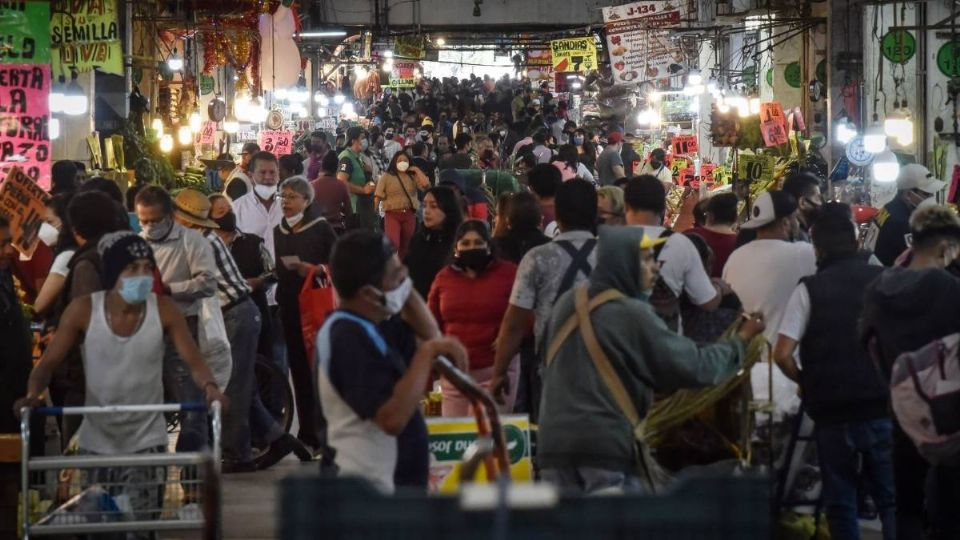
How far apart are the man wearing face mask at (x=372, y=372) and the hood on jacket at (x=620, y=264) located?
770 millimetres

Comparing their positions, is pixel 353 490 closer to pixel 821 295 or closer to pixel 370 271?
pixel 370 271

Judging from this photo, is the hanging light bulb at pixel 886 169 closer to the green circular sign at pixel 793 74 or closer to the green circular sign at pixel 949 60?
the green circular sign at pixel 949 60

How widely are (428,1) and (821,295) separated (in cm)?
3166

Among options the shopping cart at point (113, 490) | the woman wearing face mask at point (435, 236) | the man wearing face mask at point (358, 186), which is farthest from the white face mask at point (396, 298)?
the man wearing face mask at point (358, 186)

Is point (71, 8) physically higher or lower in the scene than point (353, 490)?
higher

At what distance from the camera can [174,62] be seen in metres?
29.0

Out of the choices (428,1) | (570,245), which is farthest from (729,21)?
(570,245)

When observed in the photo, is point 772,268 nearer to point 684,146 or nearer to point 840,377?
point 840,377

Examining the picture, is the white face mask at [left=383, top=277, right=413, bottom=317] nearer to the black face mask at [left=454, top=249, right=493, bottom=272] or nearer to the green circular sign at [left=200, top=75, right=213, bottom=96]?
the black face mask at [left=454, top=249, right=493, bottom=272]

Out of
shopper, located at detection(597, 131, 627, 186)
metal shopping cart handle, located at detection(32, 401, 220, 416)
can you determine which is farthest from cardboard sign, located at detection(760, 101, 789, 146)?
metal shopping cart handle, located at detection(32, 401, 220, 416)

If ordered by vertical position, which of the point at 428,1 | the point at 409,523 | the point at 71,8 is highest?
the point at 428,1

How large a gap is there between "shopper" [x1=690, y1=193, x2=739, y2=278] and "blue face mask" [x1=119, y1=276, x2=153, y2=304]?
3761 millimetres

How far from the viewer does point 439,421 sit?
23.9 ft

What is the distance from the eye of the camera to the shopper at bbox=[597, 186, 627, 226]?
1009 centimetres
